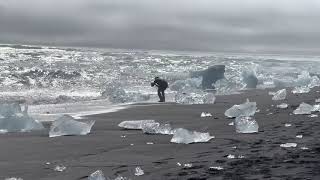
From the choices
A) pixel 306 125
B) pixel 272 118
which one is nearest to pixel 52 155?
pixel 306 125

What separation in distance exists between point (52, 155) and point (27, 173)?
160cm

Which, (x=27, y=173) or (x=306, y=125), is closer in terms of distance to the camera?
(x=27, y=173)

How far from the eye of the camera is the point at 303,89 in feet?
89.7

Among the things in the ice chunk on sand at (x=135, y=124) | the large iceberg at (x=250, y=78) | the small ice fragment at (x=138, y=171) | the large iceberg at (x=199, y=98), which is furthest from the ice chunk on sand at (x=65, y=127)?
the large iceberg at (x=250, y=78)

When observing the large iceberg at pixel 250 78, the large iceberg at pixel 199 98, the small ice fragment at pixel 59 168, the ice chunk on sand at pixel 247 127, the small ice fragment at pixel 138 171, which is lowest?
the large iceberg at pixel 250 78

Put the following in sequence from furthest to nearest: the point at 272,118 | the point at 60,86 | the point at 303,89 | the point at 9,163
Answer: the point at 60,86, the point at 303,89, the point at 272,118, the point at 9,163

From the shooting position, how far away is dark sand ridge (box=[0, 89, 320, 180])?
7.40 metres

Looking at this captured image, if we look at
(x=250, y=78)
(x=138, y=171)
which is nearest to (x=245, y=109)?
(x=138, y=171)

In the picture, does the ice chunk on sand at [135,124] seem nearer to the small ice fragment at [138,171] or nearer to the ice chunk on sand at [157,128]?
the ice chunk on sand at [157,128]

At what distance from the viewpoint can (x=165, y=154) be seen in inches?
359

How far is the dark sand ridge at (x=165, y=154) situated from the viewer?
740 cm

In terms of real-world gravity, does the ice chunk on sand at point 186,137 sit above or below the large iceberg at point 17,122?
above

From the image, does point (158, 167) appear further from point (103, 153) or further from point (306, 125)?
point (306, 125)

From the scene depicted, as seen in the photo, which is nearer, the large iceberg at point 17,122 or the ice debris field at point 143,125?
the ice debris field at point 143,125
